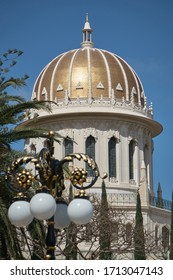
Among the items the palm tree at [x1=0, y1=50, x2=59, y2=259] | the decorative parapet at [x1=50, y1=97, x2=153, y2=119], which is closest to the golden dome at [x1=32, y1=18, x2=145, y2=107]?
the decorative parapet at [x1=50, y1=97, x2=153, y2=119]

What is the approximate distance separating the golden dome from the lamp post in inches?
1845

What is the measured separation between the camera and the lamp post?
11836 mm

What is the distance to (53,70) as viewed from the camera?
6188cm

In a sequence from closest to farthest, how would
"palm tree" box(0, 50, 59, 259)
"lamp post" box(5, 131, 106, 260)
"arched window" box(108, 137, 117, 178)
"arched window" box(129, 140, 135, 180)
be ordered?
"lamp post" box(5, 131, 106, 260) → "palm tree" box(0, 50, 59, 259) → "arched window" box(108, 137, 117, 178) → "arched window" box(129, 140, 135, 180)

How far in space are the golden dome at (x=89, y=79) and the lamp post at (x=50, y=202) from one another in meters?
46.9

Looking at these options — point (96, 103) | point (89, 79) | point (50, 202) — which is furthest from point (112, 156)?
point (50, 202)

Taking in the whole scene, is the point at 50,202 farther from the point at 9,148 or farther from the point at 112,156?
the point at 112,156

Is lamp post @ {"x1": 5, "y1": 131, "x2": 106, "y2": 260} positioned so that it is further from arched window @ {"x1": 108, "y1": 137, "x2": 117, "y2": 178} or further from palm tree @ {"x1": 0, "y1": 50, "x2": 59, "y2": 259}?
arched window @ {"x1": 108, "y1": 137, "x2": 117, "y2": 178}

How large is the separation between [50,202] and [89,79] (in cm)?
4896

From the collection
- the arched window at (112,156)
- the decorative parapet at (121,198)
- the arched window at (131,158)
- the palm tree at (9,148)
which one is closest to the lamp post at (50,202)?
the palm tree at (9,148)

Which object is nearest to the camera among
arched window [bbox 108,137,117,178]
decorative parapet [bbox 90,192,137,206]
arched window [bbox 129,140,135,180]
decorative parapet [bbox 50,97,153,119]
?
decorative parapet [bbox 90,192,137,206]

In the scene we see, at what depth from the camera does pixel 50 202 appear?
11836mm
